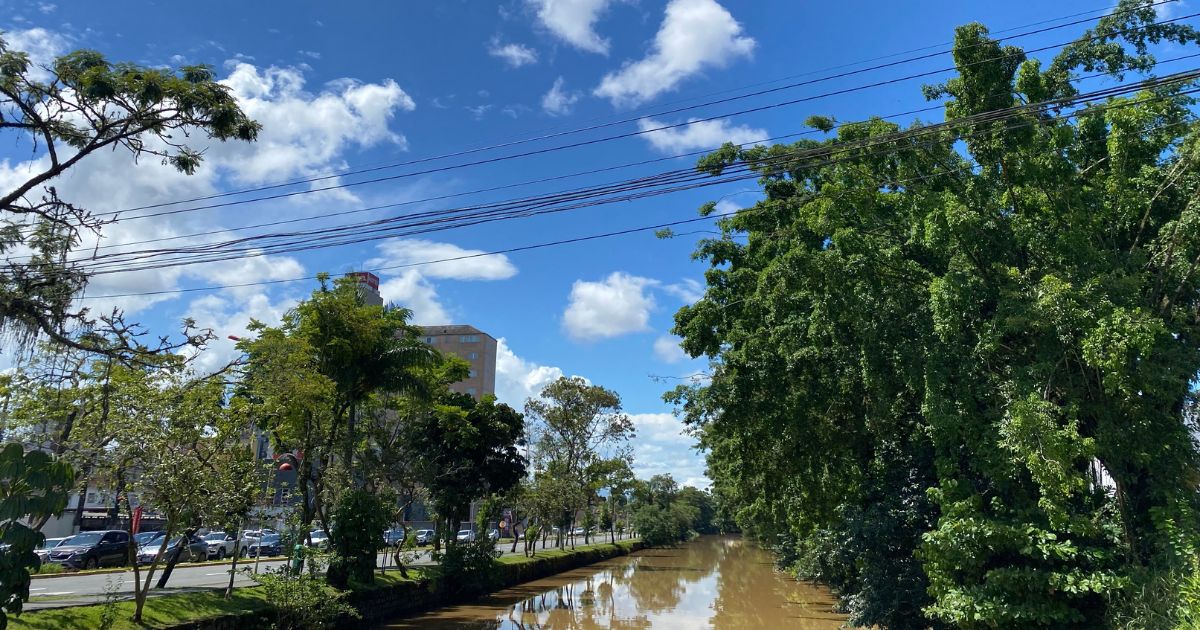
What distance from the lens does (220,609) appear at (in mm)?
13102

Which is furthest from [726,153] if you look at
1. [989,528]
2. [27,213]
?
[27,213]

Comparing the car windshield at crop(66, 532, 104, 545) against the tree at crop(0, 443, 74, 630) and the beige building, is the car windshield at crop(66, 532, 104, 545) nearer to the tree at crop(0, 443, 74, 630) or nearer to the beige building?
the tree at crop(0, 443, 74, 630)

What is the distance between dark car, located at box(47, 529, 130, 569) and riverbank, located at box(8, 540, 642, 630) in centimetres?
872

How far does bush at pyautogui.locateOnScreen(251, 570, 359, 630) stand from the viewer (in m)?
13.8

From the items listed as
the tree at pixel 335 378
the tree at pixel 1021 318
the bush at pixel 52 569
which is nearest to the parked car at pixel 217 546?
the bush at pixel 52 569

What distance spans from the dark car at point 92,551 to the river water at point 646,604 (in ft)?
35.1

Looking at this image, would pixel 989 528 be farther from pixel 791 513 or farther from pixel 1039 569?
pixel 791 513

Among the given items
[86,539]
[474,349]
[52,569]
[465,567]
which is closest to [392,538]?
[465,567]

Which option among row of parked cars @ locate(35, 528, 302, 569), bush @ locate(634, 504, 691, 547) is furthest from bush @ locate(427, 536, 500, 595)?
bush @ locate(634, 504, 691, 547)

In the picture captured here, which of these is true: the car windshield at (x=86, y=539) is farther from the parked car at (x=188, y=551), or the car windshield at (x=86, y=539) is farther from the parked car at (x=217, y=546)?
the parked car at (x=217, y=546)

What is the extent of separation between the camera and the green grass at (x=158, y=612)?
10237 millimetres

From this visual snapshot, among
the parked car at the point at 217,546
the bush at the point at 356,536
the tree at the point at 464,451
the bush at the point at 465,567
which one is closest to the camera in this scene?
the bush at the point at 356,536

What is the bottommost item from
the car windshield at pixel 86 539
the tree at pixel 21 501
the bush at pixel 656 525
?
the bush at pixel 656 525

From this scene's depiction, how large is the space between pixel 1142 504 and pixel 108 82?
14.2 meters
